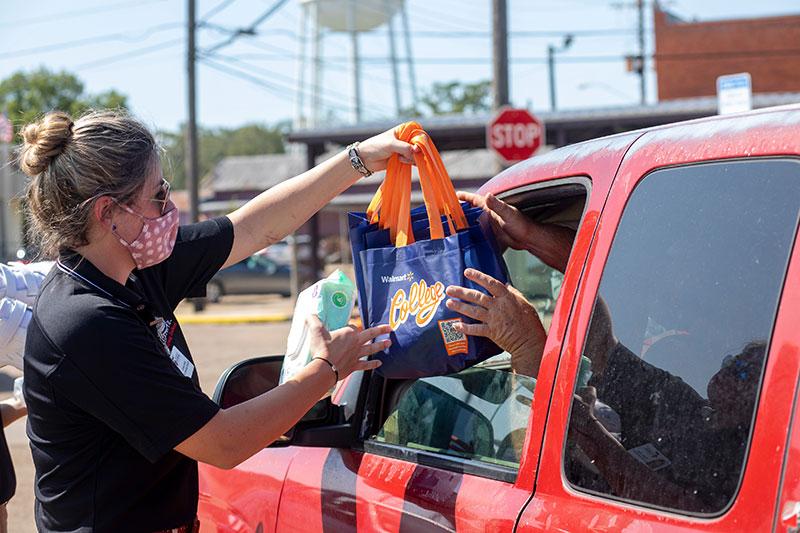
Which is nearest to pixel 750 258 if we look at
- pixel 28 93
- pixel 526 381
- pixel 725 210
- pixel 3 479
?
pixel 725 210

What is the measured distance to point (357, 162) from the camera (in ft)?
8.91

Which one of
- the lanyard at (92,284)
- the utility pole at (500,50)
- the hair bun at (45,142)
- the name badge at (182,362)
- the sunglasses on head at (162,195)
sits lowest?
the name badge at (182,362)

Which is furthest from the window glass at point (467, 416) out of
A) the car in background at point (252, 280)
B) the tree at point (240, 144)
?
the tree at point (240, 144)

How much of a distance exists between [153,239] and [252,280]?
23.0 meters

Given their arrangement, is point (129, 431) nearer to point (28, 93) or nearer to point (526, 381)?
point (526, 381)

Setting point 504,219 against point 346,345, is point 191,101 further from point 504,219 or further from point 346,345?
point 346,345

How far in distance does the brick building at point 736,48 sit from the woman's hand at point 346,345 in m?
35.7

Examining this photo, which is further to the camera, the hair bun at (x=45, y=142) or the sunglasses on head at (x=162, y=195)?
the sunglasses on head at (x=162, y=195)

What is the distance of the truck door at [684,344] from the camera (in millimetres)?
1493

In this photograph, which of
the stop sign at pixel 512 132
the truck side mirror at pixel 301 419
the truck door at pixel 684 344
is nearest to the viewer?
the truck door at pixel 684 344

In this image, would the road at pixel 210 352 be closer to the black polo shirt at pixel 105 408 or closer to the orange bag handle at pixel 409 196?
the black polo shirt at pixel 105 408

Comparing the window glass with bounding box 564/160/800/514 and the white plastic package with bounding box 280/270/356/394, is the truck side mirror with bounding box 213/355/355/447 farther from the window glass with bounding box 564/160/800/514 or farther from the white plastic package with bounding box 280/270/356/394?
the window glass with bounding box 564/160/800/514

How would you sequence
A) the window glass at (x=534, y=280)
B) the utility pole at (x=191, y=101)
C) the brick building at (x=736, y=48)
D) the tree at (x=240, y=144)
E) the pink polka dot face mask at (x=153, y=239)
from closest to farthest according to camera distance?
the pink polka dot face mask at (x=153, y=239) → the window glass at (x=534, y=280) → the utility pole at (x=191, y=101) → the brick building at (x=736, y=48) → the tree at (x=240, y=144)

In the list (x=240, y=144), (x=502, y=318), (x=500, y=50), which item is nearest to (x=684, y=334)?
(x=502, y=318)
